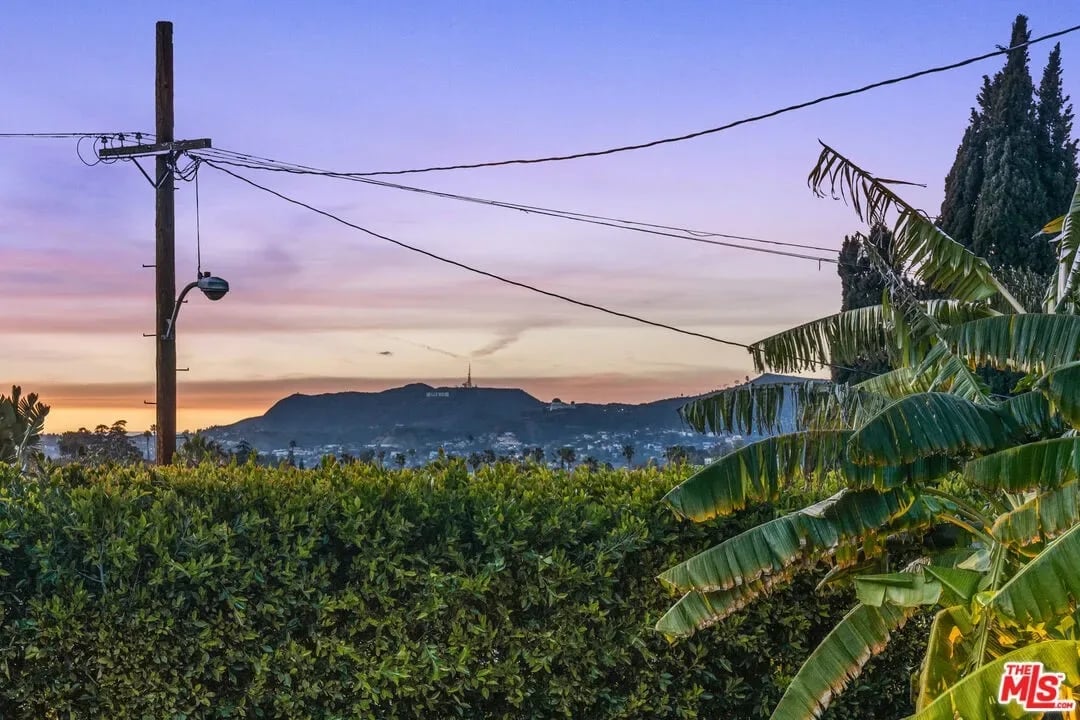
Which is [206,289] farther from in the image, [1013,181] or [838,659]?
[1013,181]

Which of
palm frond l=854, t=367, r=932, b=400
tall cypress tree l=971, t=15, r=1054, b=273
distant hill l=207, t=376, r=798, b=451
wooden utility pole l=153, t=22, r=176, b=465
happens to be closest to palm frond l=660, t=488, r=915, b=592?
palm frond l=854, t=367, r=932, b=400

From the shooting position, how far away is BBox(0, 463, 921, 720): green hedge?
5.87 metres

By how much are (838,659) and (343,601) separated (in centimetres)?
301

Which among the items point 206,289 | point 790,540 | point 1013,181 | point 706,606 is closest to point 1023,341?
point 790,540

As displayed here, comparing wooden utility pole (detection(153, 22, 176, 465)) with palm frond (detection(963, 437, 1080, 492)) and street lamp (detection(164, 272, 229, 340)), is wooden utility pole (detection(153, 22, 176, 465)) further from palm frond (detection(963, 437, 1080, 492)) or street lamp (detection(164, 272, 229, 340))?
palm frond (detection(963, 437, 1080, 492))

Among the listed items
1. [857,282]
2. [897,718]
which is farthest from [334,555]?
[857,282]

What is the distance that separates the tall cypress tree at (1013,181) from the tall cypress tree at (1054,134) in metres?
0.26

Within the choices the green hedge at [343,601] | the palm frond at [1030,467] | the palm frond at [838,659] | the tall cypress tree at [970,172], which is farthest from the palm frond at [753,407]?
the tall cypress tree at [970,172]

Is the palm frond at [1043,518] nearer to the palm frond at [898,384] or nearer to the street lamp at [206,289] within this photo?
the palm frond at [898,384]

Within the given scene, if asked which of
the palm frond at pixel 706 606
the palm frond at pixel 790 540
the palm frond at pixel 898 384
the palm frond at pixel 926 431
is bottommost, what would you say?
the palm frond at pixel 706 606

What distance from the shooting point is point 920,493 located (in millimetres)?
6113

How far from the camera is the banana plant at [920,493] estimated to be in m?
4.98

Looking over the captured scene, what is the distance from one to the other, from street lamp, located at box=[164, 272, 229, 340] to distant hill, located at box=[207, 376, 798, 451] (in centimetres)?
230

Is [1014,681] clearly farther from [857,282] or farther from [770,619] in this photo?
[857,282]
